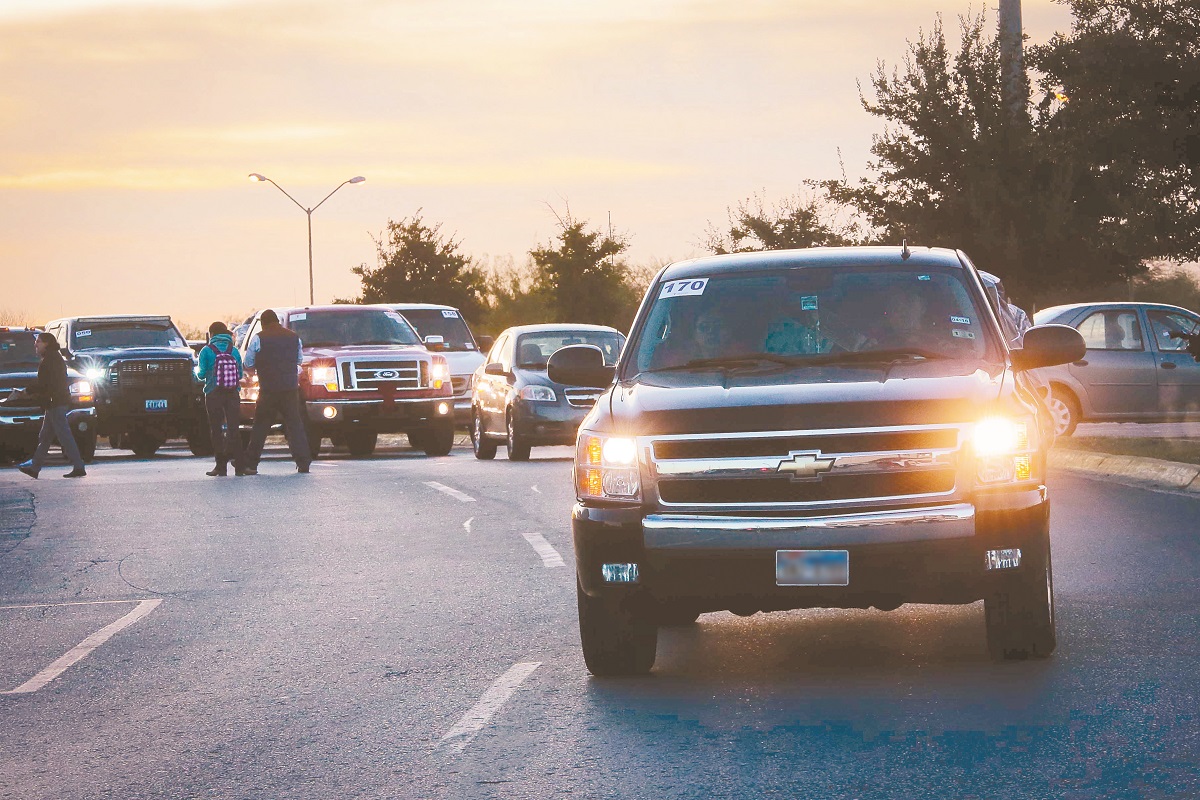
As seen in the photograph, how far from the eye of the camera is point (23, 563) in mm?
13547

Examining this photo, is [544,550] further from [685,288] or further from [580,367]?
[685,288]

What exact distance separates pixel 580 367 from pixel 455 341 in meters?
22.9

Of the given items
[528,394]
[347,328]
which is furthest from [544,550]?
[347,328]

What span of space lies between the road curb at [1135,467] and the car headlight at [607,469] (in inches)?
412

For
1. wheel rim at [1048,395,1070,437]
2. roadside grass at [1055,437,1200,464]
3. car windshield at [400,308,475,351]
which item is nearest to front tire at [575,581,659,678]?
roadside grass at [1055,437,1200,464]

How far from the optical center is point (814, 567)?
709 centimetres

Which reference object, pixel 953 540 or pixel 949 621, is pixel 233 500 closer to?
pixel 949 621

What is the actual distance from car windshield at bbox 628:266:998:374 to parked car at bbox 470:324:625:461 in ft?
45.7

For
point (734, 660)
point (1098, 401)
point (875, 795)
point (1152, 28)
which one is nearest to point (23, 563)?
point (734, 660)

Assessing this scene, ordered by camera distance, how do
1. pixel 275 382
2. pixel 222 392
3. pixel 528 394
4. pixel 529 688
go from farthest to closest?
pixel 528 394 < pixel 222 392 < pixel 275 382 < pixel 529 688

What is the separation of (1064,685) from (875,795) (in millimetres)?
1920

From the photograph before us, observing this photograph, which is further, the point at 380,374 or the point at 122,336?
the point at 122,336

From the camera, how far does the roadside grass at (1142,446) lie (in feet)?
61.9

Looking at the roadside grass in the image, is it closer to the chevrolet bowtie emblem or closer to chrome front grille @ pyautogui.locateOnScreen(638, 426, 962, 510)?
chrome front grille @ pyautogui.locateOnScreen(638, 426, 962, 510)
